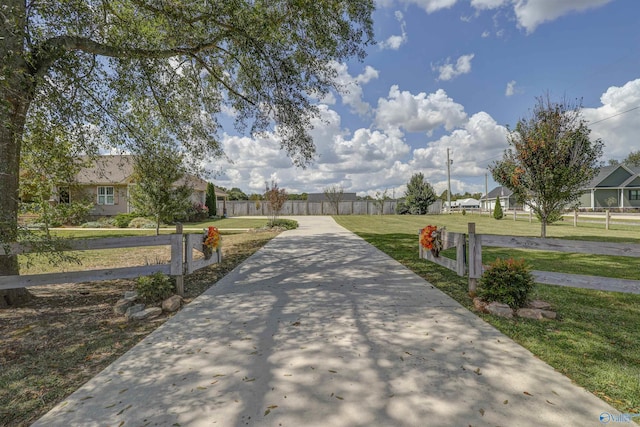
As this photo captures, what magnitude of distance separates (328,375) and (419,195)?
31701mm

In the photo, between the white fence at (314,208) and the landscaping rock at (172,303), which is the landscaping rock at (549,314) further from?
the white fence at (314,208)

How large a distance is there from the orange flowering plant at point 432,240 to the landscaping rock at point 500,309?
8.18ft

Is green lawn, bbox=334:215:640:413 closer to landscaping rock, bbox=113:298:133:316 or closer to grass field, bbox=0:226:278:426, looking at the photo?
grass field, bbox=0:226:278:426

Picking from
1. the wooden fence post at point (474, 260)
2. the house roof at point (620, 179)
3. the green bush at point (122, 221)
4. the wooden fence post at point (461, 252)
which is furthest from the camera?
the house roof at point (620, 179)

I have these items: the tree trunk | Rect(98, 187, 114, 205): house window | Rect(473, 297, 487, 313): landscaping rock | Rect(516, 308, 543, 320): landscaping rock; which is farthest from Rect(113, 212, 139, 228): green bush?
Rect(516, 308, 543, 320): landscaping rock

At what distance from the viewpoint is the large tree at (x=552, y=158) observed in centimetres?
864

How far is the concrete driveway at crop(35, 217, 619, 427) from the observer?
1979 mm

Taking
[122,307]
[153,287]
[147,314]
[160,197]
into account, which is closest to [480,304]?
[147,314]

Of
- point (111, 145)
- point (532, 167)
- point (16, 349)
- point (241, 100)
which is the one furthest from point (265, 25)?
point (532, 167)

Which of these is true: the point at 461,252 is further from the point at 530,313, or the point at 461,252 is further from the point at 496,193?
the point at 496,193

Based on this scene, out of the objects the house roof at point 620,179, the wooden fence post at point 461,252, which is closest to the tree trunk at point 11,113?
the wooden fence post at point 461,252

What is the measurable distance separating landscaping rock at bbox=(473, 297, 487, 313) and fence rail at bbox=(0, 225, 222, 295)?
4471 millimetres

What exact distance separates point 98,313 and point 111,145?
319 cm

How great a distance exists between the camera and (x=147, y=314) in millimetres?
3896
